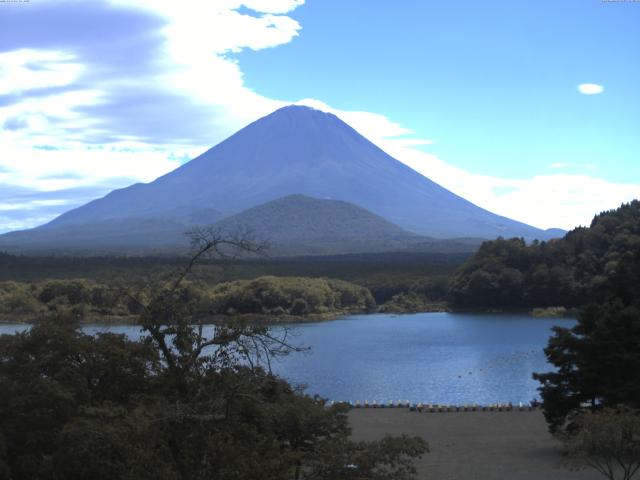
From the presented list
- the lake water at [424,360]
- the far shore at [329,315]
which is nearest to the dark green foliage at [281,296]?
the far shore at [329,315]

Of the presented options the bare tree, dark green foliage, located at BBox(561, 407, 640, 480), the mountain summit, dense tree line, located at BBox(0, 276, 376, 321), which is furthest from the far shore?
the mountain summit

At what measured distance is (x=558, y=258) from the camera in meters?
57.4

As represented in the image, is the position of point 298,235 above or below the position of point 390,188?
below

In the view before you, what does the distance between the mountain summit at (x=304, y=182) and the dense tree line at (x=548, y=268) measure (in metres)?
105

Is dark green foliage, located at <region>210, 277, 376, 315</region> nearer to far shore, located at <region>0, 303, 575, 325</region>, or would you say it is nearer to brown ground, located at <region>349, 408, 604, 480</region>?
far shore, located at <region>0, 303, 575, 325</region>

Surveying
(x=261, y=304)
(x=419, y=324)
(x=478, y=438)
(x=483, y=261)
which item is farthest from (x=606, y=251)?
(x=478, y=438)

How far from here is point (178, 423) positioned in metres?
7.32

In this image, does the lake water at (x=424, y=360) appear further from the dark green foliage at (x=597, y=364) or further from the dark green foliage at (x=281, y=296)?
the dark green foliage at (x=597, y=364)

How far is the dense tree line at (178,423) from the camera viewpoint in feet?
23.3

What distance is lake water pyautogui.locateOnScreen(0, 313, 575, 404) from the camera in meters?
26.3

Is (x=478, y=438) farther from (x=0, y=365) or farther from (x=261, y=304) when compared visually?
(x=261, y=304)

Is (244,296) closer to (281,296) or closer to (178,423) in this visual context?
(281,296)

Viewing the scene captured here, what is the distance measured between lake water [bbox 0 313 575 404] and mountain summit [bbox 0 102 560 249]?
11798 cm

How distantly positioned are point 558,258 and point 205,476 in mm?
52840
